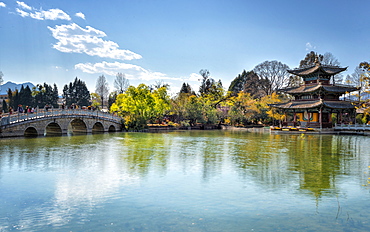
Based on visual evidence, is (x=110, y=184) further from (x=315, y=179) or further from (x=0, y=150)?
(x=0, y=150)

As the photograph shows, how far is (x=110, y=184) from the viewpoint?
32.5 feet

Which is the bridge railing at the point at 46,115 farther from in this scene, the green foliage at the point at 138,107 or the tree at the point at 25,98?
the tree at the point at 25,98

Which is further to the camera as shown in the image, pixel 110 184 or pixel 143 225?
pixel 110 184

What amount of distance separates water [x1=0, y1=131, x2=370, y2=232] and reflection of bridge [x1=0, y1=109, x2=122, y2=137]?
1073cm

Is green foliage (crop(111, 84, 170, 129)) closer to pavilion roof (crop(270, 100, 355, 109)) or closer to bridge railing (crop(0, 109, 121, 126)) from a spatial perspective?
bridge railing (crop(0, 109, 121, 126))

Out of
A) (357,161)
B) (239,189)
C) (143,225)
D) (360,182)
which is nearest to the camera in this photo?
(143,225)

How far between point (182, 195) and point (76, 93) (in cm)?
7359

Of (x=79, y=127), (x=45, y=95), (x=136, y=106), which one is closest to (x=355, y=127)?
(x=136, y=106)

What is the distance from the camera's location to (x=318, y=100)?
39375mm

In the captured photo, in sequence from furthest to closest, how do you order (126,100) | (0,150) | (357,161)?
(126,100)
(0,150)
(357,161)

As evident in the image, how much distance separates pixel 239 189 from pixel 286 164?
5499 millimetres

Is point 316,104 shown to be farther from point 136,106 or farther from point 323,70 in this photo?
point 136,106

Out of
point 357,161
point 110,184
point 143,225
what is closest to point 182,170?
point 110,184

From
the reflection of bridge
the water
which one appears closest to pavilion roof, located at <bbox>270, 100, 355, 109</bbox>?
the reflection of bridge
